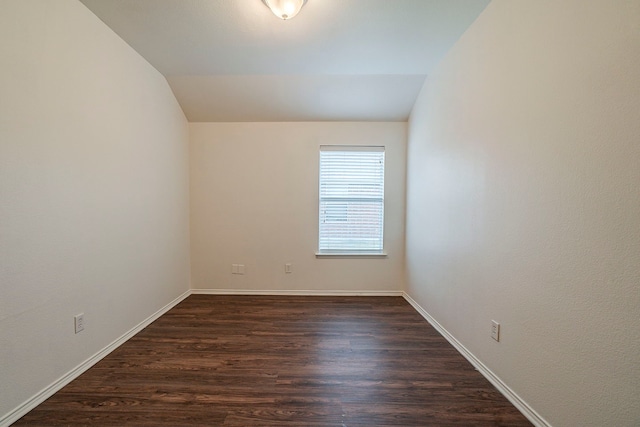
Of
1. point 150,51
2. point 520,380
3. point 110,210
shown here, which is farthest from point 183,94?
point 520,380

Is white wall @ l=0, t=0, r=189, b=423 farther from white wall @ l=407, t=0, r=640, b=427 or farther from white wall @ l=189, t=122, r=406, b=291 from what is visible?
white wall @ l=407, t=0, r=640, b=427

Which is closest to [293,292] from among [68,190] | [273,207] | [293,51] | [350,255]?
[350,255]

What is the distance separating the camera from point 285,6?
1678 millimetres

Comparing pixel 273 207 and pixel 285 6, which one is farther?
pixel 273 207

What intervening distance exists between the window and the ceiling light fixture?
5.52ft

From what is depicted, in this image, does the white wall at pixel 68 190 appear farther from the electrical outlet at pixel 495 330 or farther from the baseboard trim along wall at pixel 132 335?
the electrical outlet at pixel 495 330

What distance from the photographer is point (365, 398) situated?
1.48 m

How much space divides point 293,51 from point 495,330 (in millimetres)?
2741

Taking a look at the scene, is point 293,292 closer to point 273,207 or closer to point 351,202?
point 273,207

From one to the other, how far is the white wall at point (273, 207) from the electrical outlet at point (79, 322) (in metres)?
1.58

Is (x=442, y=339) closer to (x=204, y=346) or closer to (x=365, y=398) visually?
(x=365, y=398)

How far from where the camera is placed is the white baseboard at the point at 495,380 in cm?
130

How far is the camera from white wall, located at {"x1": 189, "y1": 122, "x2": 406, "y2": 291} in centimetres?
325

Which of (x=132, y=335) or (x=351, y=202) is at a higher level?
(x=351, y=202)
